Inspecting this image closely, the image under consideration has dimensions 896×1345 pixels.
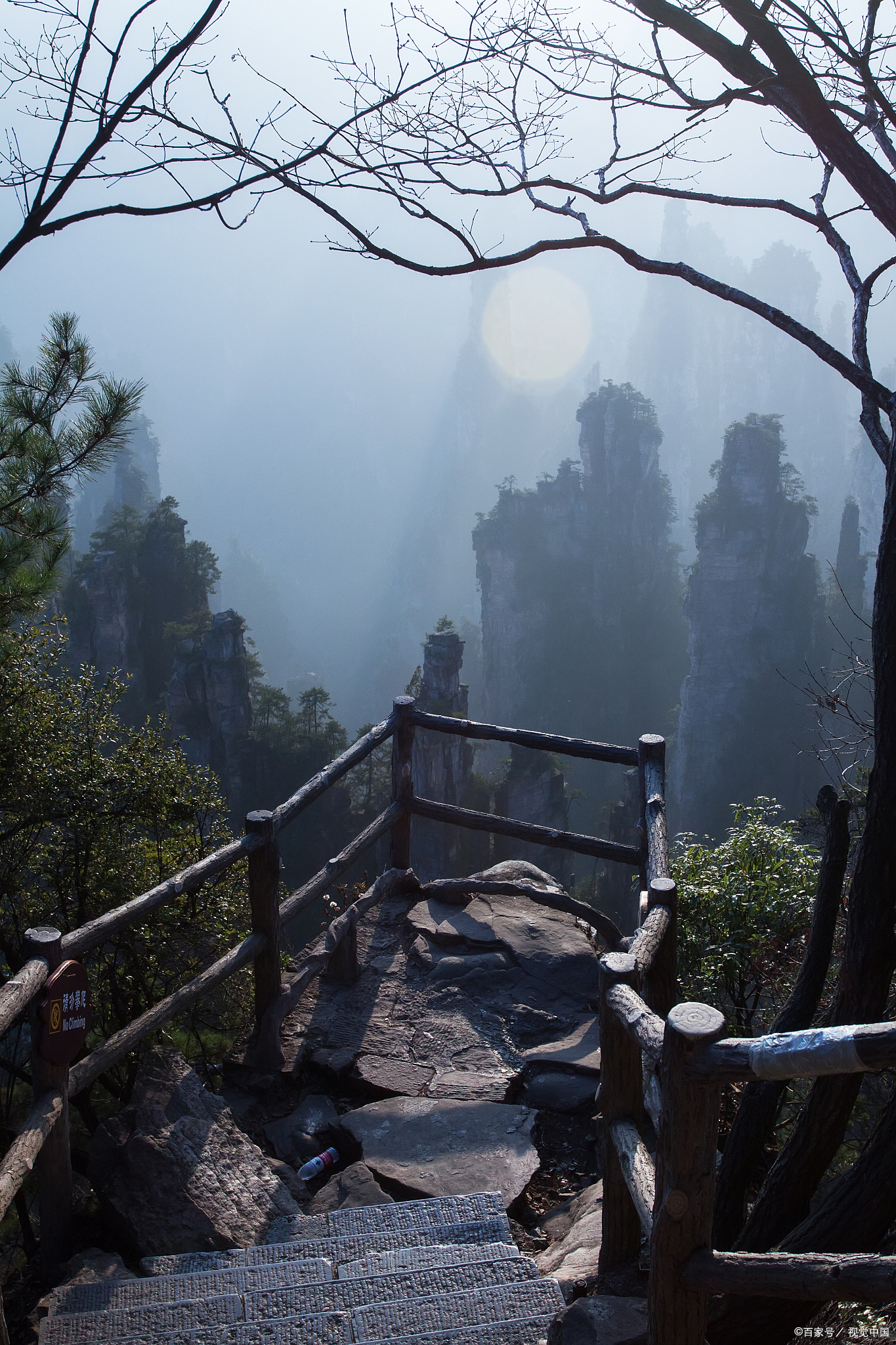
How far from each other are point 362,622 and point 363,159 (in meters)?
89.9

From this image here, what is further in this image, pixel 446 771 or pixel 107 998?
pixel 446 771

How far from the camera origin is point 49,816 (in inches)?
209

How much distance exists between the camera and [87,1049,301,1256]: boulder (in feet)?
7.98

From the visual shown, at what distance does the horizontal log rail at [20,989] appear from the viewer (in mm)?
2039

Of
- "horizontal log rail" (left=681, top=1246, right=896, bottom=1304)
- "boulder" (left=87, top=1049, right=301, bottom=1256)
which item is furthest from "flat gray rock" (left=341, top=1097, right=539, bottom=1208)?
"horizontal log rail" (left=681, top=1246, right=896, bottom=1304)

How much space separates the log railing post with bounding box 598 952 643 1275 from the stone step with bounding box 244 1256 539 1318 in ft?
0.68

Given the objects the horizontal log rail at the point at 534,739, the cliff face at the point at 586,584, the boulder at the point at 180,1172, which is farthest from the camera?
the cliff face at the point at 586,584

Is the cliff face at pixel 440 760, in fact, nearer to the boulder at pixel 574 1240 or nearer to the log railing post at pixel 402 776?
the log railing post at pixel 402 776

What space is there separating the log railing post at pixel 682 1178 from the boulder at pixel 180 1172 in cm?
130

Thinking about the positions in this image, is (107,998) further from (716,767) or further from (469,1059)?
(716,767)

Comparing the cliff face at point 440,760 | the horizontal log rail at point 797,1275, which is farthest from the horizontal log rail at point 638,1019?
the cliff face at point 440,760

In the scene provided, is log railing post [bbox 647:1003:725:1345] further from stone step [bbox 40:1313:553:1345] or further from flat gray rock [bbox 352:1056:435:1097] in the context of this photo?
flat gray rock [bbox 352:1056:435:1097]

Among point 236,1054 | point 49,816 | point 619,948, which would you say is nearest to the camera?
point 236,1054

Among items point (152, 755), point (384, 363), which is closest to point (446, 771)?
point (152, 755)
